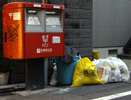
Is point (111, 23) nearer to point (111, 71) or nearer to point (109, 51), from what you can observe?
point (109, 51)


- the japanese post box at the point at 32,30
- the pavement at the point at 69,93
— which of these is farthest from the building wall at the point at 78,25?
the japanese post box at the point at 32,30

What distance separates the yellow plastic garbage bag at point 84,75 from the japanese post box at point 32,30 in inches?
38.8

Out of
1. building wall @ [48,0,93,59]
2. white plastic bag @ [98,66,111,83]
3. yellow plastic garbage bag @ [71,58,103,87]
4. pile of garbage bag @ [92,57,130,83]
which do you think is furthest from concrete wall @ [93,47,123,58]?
yellow plastic garbage bag @ [71,58,103,87]

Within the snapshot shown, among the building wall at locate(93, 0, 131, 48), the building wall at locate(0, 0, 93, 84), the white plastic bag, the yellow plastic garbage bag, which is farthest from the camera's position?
the building wall at locate(93, 0, 131, 48)

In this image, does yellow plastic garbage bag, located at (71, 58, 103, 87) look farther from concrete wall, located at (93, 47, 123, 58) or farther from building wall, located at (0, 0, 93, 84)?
concrete wall, located at (93, 47, 123, 58)

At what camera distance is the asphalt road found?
6.59m

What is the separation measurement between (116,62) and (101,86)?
113 cm

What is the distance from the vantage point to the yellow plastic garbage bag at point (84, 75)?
25.8ft

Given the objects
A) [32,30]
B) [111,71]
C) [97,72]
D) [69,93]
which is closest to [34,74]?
[69,93]

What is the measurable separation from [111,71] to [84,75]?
101 centimetres

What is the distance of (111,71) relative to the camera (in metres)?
8.37

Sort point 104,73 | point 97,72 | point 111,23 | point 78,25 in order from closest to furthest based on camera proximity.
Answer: point 104,73
point 97,72
point 78,25
point 111,23

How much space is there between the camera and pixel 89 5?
976cm

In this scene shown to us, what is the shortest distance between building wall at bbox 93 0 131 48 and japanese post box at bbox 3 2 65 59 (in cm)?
711
